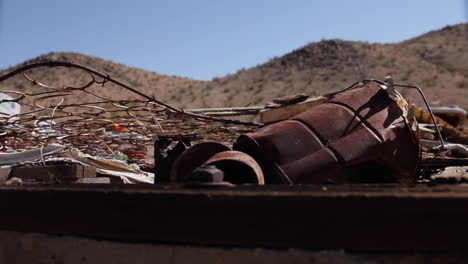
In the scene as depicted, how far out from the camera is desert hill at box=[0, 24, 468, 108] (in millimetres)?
34156

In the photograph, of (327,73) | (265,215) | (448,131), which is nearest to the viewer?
(265,215)

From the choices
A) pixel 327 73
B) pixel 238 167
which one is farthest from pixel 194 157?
pixel 327 73

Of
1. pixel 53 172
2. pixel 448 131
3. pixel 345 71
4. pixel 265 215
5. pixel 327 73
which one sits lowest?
pixel 53 172

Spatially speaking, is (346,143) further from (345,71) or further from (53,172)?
(345,71)

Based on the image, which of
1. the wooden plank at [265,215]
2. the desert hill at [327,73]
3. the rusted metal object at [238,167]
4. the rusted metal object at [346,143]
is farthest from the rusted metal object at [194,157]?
the desert hill at [327,73]

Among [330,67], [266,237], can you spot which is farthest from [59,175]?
[330,67]

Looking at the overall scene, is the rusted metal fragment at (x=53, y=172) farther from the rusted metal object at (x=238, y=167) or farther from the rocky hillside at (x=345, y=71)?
the rocky hillside at (x=345, y=71)

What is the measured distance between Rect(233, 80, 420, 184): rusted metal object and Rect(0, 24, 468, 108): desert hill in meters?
29.0

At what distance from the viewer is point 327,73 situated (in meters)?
37.5

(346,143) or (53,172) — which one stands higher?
(346,143)

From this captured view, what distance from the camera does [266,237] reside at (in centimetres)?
124

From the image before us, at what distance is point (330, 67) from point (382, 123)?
123 ft

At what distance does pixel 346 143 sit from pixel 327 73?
3655 centimetres

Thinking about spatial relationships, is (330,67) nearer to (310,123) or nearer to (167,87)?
(167,87)
